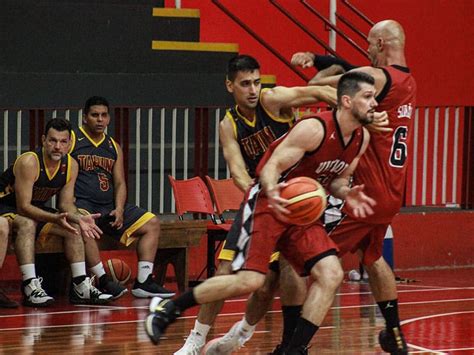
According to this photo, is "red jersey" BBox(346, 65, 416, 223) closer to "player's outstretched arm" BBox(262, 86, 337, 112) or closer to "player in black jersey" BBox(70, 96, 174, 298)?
"player's outstretched arm" BBox(262, 86, 337, 112)

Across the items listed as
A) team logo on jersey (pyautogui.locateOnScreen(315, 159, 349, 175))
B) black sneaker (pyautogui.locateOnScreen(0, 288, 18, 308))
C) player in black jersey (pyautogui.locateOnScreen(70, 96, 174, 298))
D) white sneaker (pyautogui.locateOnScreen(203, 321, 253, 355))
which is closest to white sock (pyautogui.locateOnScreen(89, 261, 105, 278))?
player in black jersey (pyautogui.locateOnScreen(70, 96, 174, 298))

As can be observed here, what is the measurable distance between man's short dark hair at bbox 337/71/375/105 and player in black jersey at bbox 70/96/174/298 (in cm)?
375

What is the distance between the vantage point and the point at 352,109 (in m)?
6.91

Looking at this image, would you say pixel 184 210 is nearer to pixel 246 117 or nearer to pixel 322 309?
pixel 246 117

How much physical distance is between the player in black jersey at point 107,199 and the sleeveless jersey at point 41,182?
14.1 inches

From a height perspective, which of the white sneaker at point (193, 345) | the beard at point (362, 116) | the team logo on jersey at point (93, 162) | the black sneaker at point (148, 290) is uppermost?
the beard at point (362, 116)

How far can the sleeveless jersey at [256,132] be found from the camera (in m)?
7.79

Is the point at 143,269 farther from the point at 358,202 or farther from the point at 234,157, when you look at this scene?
the point at 358,202

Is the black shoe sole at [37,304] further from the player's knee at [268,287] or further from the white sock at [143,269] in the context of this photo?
the player's knee at [268,287]

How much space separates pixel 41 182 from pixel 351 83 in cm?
378

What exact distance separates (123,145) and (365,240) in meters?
4.17

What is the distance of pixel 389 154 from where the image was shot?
300 inches

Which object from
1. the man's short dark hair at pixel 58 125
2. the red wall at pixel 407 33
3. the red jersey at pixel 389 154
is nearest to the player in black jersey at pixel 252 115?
the red jersey at pixel 389 154

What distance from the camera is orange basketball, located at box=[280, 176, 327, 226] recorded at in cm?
665
